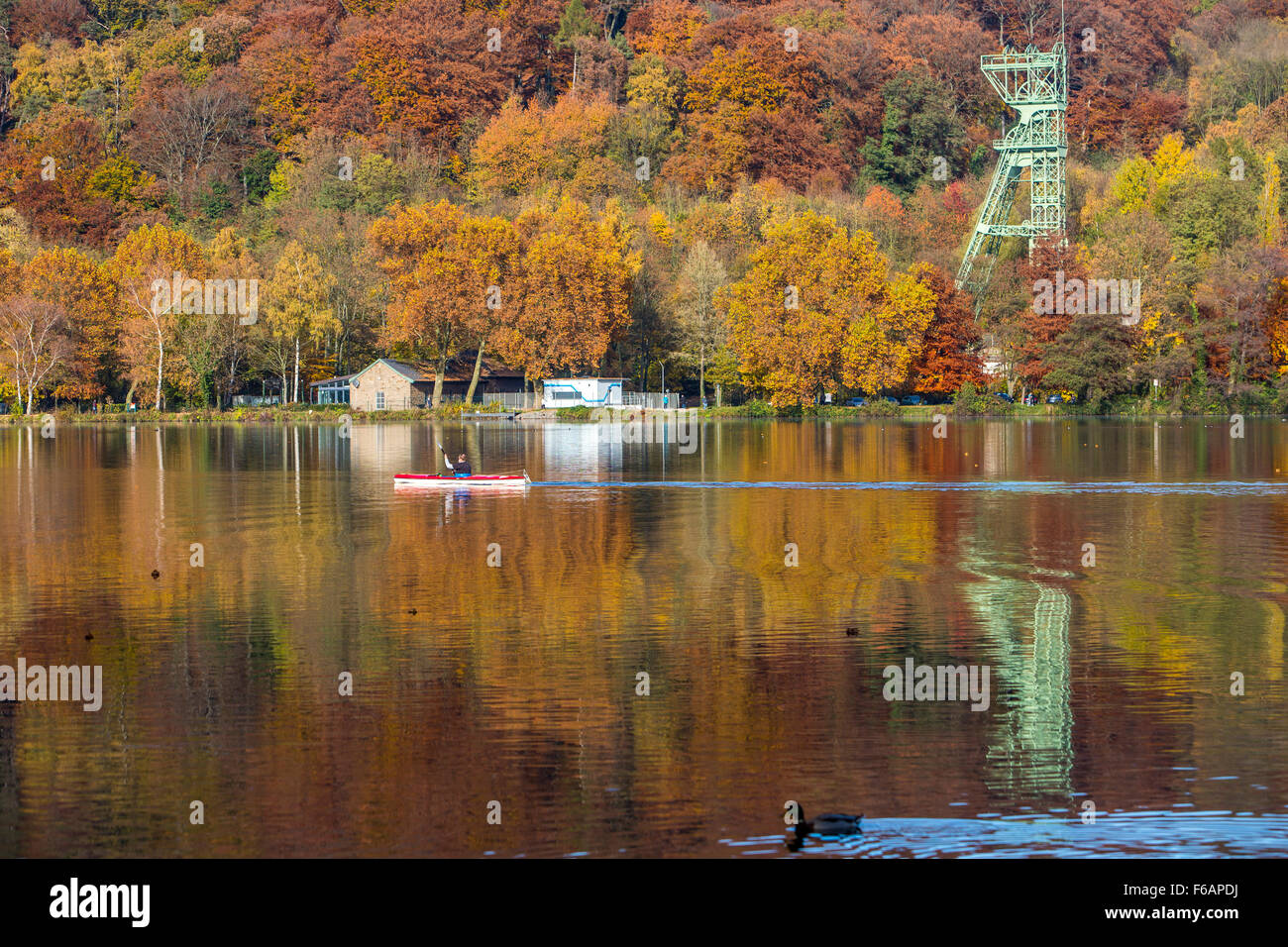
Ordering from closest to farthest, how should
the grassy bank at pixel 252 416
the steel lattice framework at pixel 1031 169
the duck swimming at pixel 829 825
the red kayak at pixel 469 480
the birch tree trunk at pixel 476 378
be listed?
the duck swimming at pixel 829 825
the red kayak at pixel 469 480
the grassy bank at pixel 252 416
the birch tree trunk at pixel 476 378
the steel lattice framework at pixel 1031 169

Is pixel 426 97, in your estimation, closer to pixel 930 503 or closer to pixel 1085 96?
pixel 1085 96

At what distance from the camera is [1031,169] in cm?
14462

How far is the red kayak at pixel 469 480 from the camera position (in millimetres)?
54562

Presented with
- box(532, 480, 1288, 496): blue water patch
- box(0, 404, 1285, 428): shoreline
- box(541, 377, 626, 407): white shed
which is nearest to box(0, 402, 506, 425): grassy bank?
box(0, 404, 1285, 428): shoreline

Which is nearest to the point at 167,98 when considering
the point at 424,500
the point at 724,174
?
the point at 724,174

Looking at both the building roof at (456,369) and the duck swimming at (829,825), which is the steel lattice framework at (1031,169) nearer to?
the building roof at (456,369)

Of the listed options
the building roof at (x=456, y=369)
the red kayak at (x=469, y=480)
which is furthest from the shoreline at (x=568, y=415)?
the red kayak at (x=469, y=480)

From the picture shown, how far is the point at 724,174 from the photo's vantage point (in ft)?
553

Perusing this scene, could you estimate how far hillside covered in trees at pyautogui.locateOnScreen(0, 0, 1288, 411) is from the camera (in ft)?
396

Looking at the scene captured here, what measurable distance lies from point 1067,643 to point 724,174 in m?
148

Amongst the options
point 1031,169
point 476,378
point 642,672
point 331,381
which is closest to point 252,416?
point 331,381

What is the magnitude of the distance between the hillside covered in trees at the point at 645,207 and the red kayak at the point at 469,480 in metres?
67.7

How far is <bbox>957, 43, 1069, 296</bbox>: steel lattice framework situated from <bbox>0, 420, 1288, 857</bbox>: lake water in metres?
95.0

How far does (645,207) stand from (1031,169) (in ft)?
131
